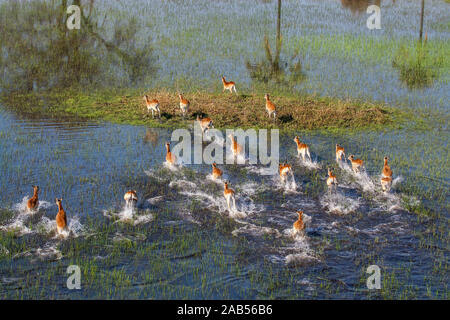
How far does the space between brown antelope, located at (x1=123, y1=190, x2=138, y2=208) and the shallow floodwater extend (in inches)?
8.2

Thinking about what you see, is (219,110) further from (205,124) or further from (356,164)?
(356,164)

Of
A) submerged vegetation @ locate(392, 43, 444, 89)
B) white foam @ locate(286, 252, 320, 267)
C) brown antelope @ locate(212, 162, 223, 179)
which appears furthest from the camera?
submerged vegetation @ locate(392, 43, 444, 89)

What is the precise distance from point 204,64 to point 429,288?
18.5 metres

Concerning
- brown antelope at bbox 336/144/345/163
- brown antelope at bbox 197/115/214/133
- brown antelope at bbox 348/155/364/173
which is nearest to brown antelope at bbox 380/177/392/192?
brown antelope at bbox 348/155/364/173

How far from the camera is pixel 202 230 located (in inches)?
548

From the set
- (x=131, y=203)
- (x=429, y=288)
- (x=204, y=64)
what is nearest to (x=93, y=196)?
(x=131, y=203)

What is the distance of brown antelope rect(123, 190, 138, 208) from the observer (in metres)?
14.5

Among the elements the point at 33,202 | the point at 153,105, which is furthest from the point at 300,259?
the point at 153,105

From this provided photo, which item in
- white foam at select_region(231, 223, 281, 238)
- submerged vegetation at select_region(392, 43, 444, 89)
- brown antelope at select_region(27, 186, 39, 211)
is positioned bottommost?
white foam at select_region(231, 223, 281, 238)

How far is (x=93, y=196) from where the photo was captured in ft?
50.8

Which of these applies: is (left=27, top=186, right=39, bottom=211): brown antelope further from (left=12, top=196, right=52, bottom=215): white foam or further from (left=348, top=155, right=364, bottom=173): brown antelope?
(left=348, top=155, right=364, bottom=173): brown antelope

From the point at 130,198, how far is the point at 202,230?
1.92 m

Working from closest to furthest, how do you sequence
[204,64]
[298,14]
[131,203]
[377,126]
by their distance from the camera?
[131,203] < [377,126] < [204,64] < [298,14]
